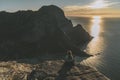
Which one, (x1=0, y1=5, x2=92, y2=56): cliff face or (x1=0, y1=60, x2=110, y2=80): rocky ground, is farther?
(x1=0, y1=5, x2=92, y2=56): cliff face

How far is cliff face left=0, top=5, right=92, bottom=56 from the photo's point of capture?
399 feet

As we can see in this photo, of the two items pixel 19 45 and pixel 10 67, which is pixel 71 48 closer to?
pixel 19 45

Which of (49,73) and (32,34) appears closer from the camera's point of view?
(49,73)

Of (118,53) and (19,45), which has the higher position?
(19,45)

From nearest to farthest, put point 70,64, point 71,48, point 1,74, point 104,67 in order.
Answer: point 1,74, point 70,64, point 104,67, point 71,48

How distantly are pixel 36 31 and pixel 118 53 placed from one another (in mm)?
47815

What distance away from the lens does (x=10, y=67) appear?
6675 cm

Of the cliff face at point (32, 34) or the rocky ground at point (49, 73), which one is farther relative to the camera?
the cliff face at point (32, 34)

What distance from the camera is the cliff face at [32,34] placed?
122 meters

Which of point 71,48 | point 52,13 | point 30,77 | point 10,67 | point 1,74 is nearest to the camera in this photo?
point 1,74

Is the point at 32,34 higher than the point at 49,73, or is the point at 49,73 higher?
the point at 32,34

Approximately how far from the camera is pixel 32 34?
423 feet

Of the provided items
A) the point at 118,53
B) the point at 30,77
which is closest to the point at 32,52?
the point at 118,53

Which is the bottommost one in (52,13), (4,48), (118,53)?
(118,53)
